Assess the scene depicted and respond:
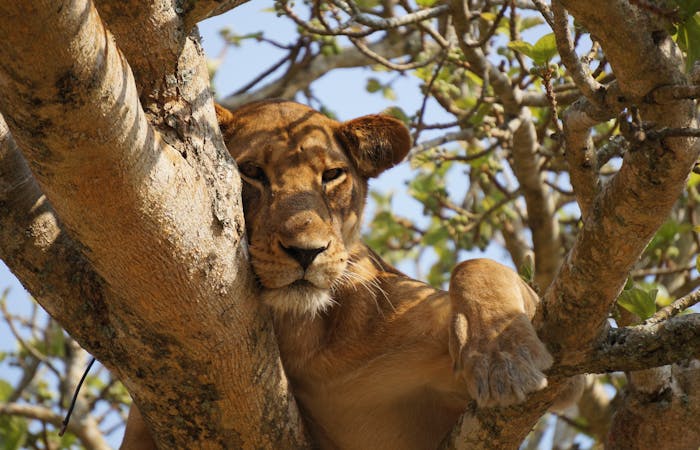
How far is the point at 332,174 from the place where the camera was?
495 cm

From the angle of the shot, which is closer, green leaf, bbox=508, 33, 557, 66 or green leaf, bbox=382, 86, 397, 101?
green leaf, bbox=508, 33, 557, 66

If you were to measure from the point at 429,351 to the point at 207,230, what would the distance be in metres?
1.57

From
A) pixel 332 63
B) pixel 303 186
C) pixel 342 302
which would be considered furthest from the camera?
pixel 332 63

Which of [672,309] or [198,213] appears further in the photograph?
[672,309]

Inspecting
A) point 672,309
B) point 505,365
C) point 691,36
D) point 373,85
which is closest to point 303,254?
point 505,365

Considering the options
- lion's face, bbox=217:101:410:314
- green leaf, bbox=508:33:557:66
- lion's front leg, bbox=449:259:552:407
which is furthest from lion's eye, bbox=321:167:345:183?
green leaf, bbox=508:33:557:66

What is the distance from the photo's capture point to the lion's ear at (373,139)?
17.4 ft

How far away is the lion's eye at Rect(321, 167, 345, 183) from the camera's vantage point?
4891mm

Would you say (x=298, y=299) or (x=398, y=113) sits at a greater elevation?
(x=398, y=113)

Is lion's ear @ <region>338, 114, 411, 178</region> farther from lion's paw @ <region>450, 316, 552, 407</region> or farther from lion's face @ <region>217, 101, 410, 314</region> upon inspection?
lion's paw @ <region>450, 316, 552, 407</region>

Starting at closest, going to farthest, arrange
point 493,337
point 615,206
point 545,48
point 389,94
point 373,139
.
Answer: point 615,206 → point 493,337 → point 545,48 → point 373,139 → point 389,94

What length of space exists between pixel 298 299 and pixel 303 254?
0.21 metres

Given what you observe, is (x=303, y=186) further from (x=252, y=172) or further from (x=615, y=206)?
(x=615, y=206)

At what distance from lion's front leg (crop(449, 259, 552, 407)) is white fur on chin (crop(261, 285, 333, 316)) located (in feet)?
2.05
